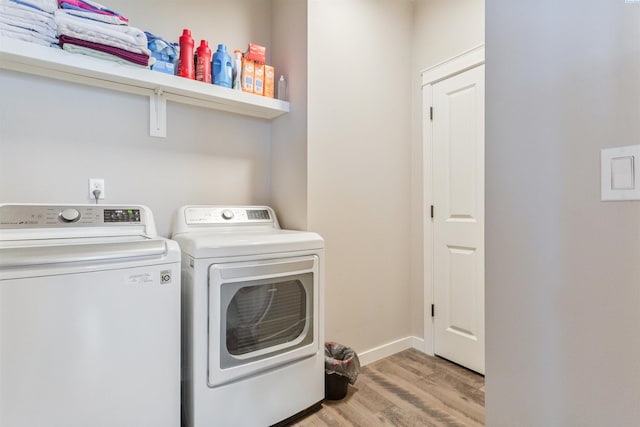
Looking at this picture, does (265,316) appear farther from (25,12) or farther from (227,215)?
(25,12)

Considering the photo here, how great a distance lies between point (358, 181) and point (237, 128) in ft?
2.94

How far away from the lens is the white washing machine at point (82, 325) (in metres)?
1.03

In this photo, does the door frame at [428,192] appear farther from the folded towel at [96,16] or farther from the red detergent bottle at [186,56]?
the folded towel at [96,16]

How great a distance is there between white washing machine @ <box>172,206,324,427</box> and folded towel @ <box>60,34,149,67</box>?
80 cm

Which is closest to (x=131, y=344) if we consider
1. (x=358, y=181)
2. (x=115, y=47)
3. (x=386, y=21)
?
(x=115, y=47)

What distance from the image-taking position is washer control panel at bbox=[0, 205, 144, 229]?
133 cm

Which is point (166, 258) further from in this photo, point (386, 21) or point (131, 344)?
point (386, 21)

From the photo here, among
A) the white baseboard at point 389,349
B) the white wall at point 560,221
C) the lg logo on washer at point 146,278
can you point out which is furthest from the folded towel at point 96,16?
the white baseboard at point 389,349

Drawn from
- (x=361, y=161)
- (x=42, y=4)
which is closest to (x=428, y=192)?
(x=361, y=161)

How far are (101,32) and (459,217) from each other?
2.25 meters

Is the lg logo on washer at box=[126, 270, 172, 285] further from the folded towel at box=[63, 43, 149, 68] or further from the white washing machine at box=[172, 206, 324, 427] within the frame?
the folded towel at box=[63, 43, 149, 68]

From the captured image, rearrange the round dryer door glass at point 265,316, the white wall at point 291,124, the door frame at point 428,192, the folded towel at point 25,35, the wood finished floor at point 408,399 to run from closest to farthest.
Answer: the folded towel at point 25,35 < the round dryer door glass at point 265,316 < the wood finished floor at point 408,399 < the white wall at point 291,124 < the door frame at point 428,192

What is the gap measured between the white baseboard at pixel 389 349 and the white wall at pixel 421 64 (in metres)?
0.07

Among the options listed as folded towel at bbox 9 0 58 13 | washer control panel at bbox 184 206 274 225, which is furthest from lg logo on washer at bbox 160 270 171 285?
folded towel at bbox 9 0 58 13
